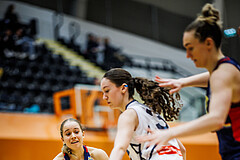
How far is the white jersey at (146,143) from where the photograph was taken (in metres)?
2.25

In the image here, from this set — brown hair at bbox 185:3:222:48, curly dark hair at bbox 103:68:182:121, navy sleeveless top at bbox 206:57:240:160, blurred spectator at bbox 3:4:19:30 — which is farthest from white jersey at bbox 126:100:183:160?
blurred spectator at bbox 3:4:19:30

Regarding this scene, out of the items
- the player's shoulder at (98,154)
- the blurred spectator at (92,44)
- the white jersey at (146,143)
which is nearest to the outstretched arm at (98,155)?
the player's shoulder at (98,154)

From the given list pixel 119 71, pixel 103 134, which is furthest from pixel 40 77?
pixel 119 71

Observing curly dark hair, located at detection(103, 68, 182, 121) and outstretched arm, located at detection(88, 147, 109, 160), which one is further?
outstretched arm, located at detection(88, 147, 109, 160)

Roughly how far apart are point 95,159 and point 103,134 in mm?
3638

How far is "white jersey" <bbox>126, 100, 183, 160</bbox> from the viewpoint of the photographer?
2.25 metres

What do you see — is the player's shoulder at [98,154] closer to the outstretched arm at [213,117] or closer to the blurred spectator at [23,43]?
the outstretched arm at [213,117]

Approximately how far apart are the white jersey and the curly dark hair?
0.06 metres

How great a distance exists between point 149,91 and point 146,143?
36 centimetres

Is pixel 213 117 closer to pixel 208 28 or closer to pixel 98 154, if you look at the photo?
pixel 208 28

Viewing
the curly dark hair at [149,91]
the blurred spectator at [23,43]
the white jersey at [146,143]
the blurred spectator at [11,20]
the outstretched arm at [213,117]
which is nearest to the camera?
the outstretched arm at [213,117]

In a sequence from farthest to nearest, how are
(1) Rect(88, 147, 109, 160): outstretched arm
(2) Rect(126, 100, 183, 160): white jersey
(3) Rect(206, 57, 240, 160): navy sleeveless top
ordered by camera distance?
1. (1) Rect(88, 147, 109, 160): outstretched arm
2. (2) Rect(126, 100, 183, 160): white jersey
3. (3) Rect(206, 57, 240, 160): navy sleeveless top

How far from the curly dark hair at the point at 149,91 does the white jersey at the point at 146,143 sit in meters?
0.06

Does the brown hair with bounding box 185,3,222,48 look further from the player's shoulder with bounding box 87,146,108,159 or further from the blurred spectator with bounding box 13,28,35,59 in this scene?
the blurred spectator with bounding box 13,28,35,59
